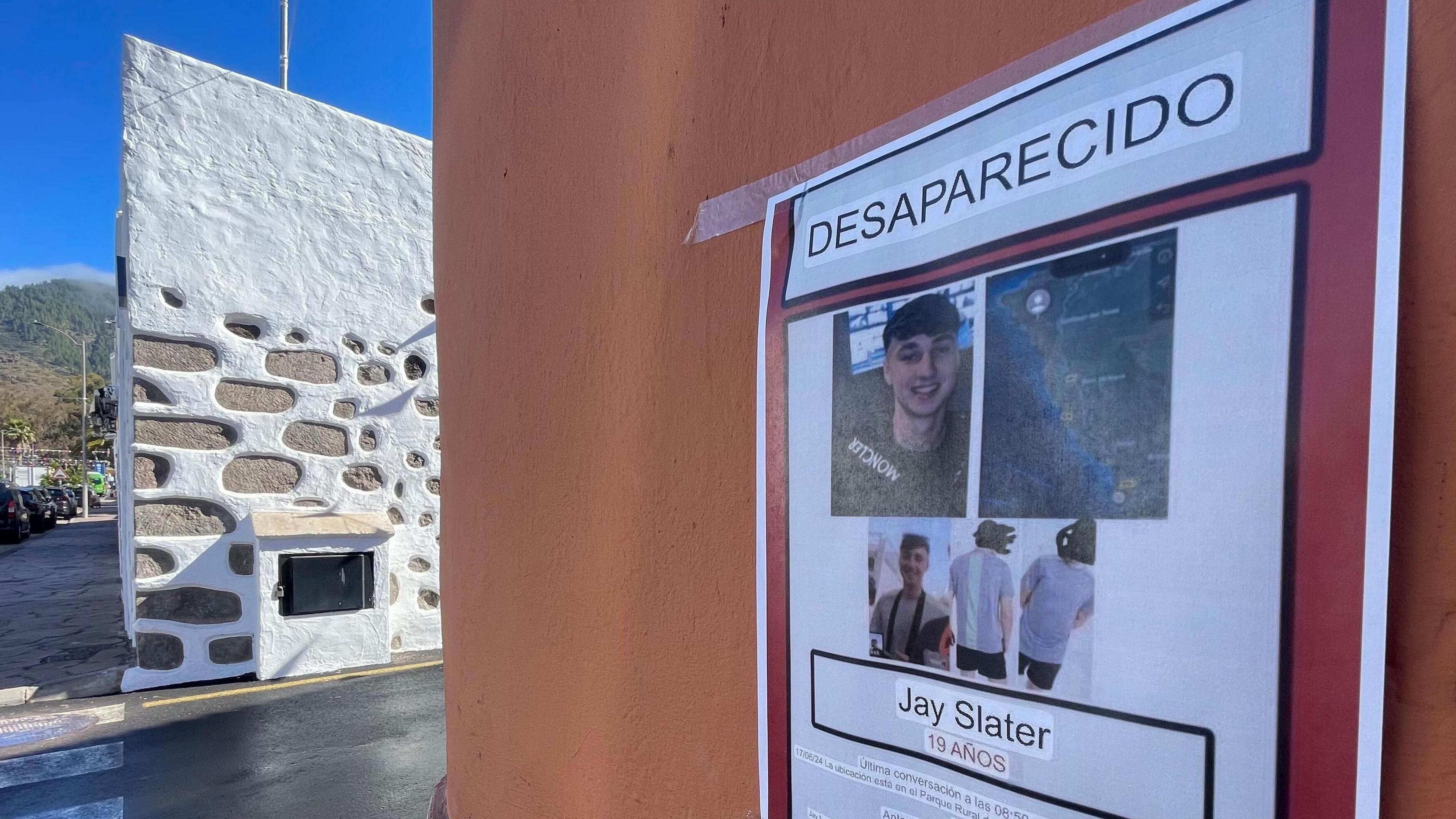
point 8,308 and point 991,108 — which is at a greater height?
point 8,308

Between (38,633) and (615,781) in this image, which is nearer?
(615,781)

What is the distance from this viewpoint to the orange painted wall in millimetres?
758

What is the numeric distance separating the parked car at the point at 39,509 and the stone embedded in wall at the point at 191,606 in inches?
851

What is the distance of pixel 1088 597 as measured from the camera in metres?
0.95

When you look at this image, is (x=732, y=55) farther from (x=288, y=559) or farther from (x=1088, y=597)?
(x=288, y=559)

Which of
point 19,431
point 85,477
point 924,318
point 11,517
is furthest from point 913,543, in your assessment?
point 19,431

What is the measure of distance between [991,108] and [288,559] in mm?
7251

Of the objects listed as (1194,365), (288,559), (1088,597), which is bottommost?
(288,559)

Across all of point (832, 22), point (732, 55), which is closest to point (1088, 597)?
point (832, 22)

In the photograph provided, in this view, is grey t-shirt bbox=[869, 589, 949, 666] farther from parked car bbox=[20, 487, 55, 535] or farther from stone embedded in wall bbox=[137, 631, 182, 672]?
parked car bbox=[20, 487, 55, 535]

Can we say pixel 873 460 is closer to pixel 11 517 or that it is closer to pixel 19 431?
pixel 11 517

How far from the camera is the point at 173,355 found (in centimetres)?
650

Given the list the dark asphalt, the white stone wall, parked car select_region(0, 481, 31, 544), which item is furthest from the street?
parked car select_region(0, 481, 31, 544)

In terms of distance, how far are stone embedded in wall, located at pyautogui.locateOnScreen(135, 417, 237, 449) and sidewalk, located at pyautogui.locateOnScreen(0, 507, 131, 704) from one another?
201cm
